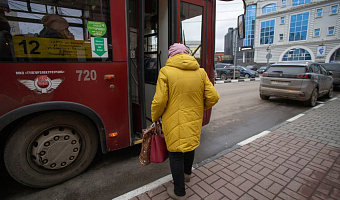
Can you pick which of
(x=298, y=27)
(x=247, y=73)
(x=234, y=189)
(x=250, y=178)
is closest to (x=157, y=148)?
(x=234, y=189)

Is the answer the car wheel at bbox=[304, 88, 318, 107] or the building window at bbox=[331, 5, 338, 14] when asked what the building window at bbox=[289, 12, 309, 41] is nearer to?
the building window at bbox=[331, 5, 338, 14]

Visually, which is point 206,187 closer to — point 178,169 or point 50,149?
point 178,169

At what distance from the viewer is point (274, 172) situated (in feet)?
9.56

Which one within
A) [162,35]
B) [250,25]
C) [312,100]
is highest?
[250,25]

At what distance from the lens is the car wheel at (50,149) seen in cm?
223

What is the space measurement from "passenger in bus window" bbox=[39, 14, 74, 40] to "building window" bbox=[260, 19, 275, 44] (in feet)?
161

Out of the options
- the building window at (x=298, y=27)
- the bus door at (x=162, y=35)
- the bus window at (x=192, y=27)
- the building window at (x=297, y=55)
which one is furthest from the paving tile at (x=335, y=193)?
the building window at (x=298, y=27)

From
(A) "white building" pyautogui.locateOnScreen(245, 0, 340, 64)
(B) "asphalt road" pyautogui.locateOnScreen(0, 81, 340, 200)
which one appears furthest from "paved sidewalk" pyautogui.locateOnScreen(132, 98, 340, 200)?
(A) "white building" pyautogui.locateOnScreen(245, 0, 340, 64)

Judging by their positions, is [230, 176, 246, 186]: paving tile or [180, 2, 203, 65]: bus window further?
[180, 2, 203, 65]: bus window

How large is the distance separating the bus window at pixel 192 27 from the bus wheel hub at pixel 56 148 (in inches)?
102

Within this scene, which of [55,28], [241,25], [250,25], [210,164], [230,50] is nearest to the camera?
[55,28]

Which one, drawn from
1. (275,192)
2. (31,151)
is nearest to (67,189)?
(31,151)

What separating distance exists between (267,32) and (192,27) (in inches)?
1896

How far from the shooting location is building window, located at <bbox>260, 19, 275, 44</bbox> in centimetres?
4266
